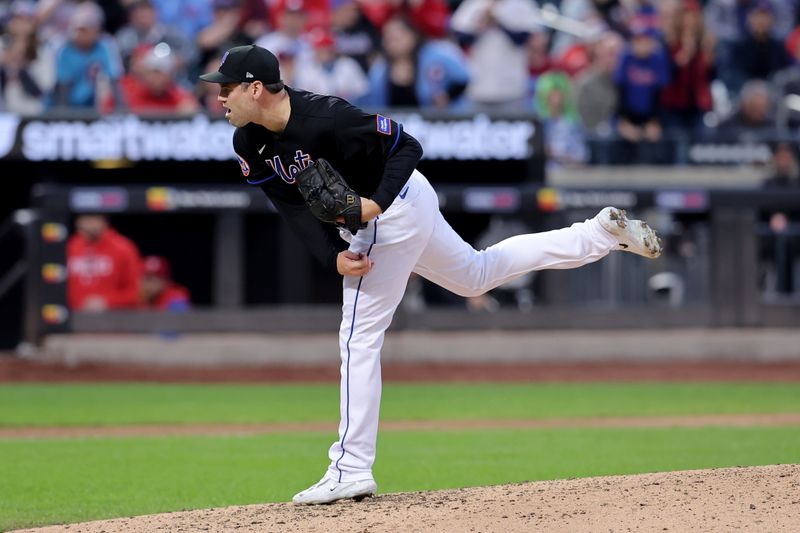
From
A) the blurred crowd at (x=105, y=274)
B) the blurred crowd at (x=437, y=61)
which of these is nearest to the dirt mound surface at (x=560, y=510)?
the blurred crowd at (x=105, y=274)

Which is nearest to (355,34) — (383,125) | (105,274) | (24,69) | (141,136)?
(141,136)

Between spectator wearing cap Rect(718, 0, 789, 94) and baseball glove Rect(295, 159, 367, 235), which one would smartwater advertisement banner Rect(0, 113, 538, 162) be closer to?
spectator wearing cap Rect(718, 0, 789, 94)

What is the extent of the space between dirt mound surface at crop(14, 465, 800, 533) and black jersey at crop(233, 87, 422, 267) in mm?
1097

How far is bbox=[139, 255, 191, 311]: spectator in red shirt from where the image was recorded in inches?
534

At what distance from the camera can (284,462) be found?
7918 mm

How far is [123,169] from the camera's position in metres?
14.0

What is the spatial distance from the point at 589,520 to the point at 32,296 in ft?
31.3

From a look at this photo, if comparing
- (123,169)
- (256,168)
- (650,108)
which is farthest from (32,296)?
(256,168)

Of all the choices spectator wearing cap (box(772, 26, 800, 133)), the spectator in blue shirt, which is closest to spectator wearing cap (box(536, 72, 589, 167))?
spectator wearing cap (box(772, 26, 800, 133))

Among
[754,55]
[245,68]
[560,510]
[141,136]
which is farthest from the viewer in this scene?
[754,55]

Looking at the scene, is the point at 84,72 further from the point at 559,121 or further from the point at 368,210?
the point at 368,210

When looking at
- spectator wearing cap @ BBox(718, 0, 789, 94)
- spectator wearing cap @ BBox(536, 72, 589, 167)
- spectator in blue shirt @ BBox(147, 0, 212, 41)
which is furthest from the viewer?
spectator wearing cap @ BBox(718, 0, 789, 94)

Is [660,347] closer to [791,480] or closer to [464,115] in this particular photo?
[464,115]

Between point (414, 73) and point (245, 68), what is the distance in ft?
28.9
